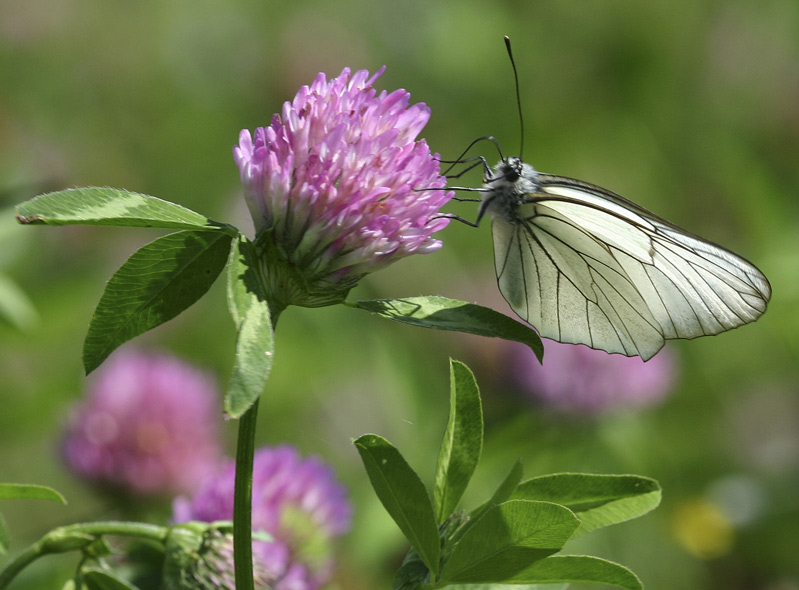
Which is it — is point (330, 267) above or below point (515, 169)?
below

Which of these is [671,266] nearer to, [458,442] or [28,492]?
[458,442]

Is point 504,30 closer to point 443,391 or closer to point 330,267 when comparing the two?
point 443,391

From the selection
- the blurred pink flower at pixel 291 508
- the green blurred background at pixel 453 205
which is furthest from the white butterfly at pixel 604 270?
the green blurred background at pixel 453 205

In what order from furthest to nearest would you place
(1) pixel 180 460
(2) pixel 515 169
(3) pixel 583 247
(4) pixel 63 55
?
(4) pixel 63 55
(1) pixel 180 460
(3) pixel 583 247
(2) pixel 515 169

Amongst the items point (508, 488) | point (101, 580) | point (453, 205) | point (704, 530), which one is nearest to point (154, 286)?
point (101, 580)

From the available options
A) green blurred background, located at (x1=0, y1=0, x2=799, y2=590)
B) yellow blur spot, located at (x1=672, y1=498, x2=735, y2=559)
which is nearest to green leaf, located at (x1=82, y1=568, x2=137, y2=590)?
green blurred background, located at (x1=0, y1=0, x2=799, y2=590)

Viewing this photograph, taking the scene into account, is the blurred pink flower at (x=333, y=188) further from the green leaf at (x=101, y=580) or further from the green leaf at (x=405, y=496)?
the green leaf at (x=101, y=580)

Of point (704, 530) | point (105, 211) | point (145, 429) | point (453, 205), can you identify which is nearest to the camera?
point (105, 211)

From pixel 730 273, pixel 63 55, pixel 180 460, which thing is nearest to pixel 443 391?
pixel 180 460
